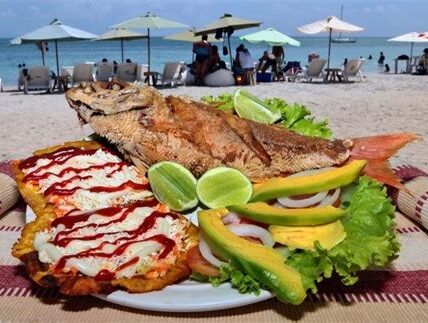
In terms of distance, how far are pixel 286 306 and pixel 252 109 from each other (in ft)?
8.79

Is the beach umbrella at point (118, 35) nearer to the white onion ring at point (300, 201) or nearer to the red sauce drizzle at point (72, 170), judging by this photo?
the red sauce drizzle at point (72, 170)

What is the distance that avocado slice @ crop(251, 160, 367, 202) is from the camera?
3061 mm

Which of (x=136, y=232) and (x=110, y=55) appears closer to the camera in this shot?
(x=136, y=232)

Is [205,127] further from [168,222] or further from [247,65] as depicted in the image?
[247,65]

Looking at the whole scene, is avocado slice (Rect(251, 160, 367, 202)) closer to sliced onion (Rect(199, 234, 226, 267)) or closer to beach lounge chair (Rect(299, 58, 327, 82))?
sliced onion (Rect(199, 234, 226, 267))

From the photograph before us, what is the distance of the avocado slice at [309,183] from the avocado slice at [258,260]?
1.29ft

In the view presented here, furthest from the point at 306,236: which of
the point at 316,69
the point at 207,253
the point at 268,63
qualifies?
the point at 268,63

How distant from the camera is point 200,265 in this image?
9.27 ft

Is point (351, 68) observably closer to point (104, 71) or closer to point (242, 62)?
point (242, 62)

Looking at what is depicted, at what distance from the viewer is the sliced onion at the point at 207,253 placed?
9.16 feet

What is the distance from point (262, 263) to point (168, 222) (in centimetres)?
74

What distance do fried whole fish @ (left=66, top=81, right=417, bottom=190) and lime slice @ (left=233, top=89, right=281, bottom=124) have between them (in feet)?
2.91

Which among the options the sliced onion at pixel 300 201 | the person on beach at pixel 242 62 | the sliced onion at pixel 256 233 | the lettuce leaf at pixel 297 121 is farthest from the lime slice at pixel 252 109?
the person on beach at pixel 242 62

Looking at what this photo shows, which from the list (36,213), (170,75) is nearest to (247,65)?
(170,75)
